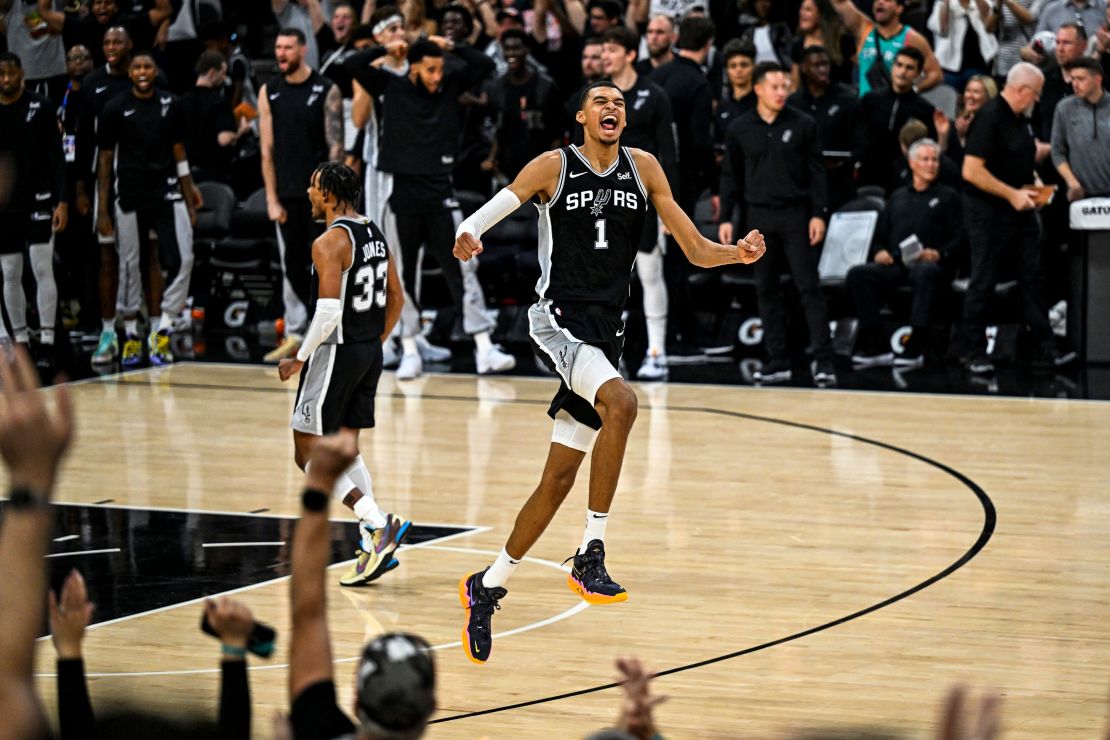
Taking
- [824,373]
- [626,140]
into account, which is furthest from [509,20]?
[824,373]

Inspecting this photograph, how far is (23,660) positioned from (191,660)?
3.97 meters

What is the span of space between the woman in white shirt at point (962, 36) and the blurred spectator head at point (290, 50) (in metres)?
5.62

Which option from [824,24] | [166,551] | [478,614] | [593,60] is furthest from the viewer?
[824,24]

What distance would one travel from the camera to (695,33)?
14.9 metres

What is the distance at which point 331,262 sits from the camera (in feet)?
26.2

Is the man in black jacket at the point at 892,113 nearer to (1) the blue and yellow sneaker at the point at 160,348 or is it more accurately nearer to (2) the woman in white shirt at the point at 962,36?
(2) the woman in white shirt at the point at 962,36

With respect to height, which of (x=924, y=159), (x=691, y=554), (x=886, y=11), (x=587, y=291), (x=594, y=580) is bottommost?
(x=691, y=554)

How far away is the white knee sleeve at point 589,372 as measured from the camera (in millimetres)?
6961

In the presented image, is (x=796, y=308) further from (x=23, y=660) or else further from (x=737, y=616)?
(x=23, y=660)

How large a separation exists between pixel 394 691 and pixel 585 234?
14.9ft

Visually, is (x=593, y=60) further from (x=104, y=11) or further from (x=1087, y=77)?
(x=104, y=11)

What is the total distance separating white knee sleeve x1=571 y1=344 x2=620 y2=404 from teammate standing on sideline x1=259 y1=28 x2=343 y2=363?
7498 millimetres

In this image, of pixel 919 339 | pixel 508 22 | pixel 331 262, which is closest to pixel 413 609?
pixel 331 262

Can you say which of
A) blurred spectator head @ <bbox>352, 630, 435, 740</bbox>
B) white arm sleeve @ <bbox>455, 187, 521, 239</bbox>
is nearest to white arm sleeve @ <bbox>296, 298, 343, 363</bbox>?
white arm sleeve @ <bbox>455, 187, 521, 239</bbox>
